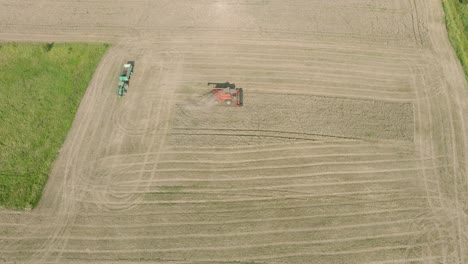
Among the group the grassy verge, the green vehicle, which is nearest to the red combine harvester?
the green vehicle

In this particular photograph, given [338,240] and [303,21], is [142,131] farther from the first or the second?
[303,21]

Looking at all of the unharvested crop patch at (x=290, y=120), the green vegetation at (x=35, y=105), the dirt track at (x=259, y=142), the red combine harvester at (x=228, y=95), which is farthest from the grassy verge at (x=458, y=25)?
the green vegetation at (x=35, y=105)

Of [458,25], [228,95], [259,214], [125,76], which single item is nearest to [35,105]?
[125,76]

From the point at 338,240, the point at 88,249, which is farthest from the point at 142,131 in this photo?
the point at 338,240

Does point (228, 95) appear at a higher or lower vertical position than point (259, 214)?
higher

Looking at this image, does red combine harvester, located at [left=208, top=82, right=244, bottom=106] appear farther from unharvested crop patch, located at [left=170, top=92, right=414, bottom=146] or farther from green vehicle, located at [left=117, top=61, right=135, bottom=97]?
green vehicle, located at [left=117, top=61, right=135, bottom=97]

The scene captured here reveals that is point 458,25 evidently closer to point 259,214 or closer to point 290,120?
point 290,120

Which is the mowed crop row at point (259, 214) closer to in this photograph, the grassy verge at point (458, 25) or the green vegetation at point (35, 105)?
the green vegetation at point (35, 105)
